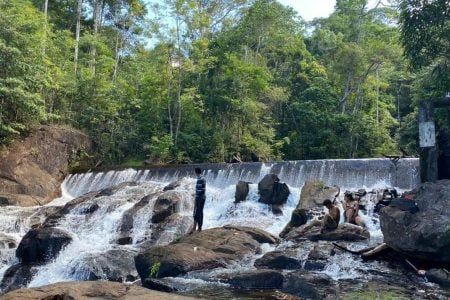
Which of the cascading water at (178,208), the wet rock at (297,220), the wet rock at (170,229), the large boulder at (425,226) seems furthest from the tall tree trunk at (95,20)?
the large boulder at (425,226)

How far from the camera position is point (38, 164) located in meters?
21.2

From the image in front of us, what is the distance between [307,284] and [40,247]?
7275 mm

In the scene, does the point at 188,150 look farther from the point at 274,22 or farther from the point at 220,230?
the point at 220,230

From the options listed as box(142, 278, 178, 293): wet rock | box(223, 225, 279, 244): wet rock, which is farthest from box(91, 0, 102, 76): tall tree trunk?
box(142, 278, 178, 293): wet rock

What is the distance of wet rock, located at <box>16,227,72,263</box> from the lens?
452 inches

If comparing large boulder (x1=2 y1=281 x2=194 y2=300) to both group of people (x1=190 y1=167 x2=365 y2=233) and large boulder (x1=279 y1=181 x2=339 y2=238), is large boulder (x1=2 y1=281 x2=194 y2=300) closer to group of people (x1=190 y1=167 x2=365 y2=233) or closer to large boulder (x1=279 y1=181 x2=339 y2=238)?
group of people (x1=190 y1=167 x2=365 y2=233)

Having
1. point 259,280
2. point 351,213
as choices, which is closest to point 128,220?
point 351,213

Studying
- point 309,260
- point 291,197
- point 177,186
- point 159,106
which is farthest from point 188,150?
point 309,260

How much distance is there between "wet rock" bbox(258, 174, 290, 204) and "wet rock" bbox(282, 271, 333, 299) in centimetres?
721

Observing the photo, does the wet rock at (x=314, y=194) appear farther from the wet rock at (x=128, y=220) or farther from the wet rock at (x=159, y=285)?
the wet rock at (x=159, y=285)

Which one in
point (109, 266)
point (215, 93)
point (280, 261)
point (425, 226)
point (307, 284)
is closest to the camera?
point (307, 284)

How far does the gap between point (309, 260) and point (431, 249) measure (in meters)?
2.30

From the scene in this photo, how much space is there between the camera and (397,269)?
29.4 ft

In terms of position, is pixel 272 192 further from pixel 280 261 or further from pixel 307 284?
pixel 307 284
